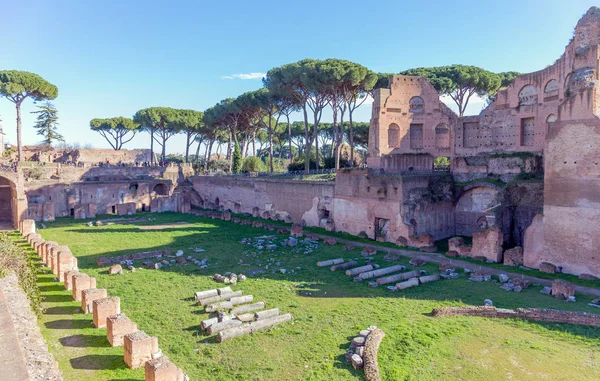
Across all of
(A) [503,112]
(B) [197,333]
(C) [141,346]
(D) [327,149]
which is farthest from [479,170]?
(D) [327,149]

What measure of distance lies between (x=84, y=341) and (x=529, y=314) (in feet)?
29.4

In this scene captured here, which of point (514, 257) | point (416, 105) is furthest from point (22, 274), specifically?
point (416, 105)

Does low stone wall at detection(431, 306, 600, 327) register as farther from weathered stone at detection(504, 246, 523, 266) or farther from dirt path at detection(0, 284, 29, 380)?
dirt path at detection(0, 284, 29, 380)

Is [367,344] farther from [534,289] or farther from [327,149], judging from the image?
[327,149]

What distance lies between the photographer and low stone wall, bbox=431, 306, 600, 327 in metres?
8.74

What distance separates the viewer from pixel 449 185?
18.0 meters

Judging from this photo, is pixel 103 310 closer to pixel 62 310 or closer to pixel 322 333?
pixel 62 310

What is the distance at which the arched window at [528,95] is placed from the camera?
2000cm

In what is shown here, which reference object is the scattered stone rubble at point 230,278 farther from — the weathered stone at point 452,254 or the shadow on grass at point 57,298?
the weathered stone at point 452,254

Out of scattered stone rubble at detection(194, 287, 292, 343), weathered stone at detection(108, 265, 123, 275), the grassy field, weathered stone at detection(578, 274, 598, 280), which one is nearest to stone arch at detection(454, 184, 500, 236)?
weathered stone at detection(578, 274, 598, 280)

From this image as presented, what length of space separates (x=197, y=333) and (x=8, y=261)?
5.10 meters

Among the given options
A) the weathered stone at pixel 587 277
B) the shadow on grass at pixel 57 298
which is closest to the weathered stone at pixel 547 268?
the weathered stone at pixel 587 277

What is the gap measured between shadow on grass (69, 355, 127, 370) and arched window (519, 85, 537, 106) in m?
20.3

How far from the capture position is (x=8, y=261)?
9812 mm
